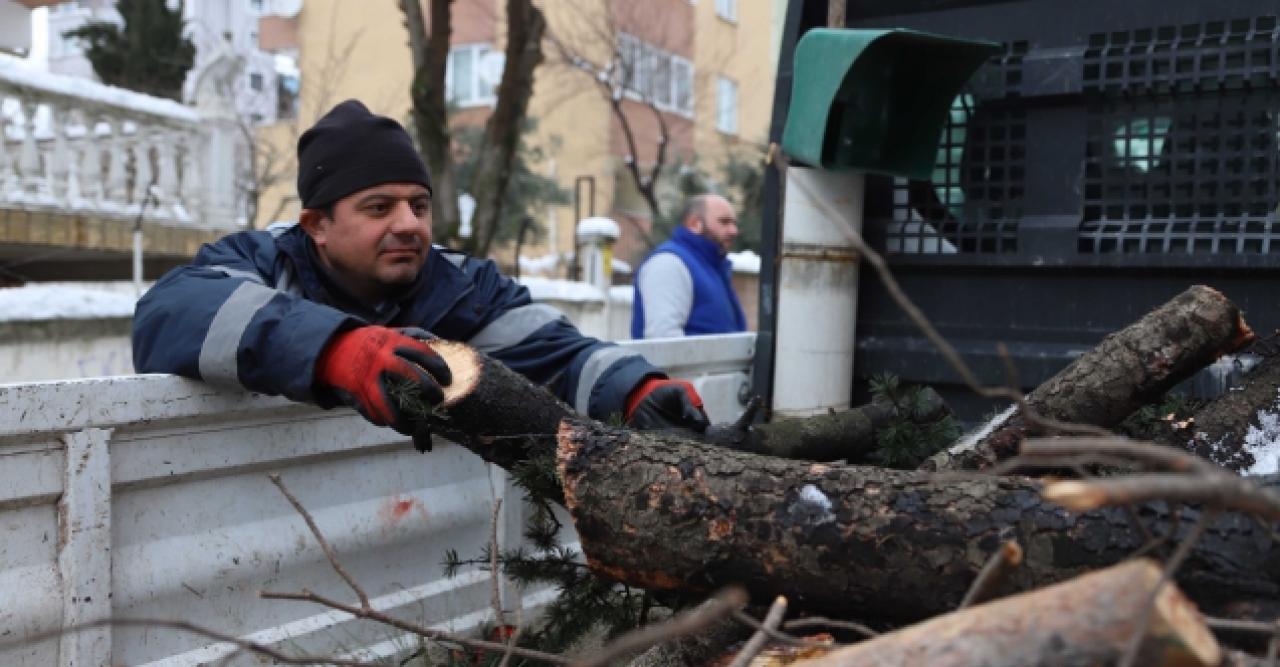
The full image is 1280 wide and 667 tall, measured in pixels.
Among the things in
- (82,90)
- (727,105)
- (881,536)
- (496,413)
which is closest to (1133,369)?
(881,536)

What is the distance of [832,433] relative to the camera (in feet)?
9.98

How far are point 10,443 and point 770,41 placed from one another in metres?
27.1

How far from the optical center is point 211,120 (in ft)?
36.5

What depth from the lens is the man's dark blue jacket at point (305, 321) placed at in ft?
8.53

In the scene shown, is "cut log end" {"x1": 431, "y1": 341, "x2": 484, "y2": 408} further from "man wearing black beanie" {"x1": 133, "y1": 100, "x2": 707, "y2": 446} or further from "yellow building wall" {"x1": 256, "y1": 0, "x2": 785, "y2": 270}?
"yellow building wall" {"x1": 256, "y1": 0, "x2": 785, "y2": 270}

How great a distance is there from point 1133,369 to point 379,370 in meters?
1.74

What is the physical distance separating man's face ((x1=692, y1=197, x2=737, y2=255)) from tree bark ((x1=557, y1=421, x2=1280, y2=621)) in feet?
12.9

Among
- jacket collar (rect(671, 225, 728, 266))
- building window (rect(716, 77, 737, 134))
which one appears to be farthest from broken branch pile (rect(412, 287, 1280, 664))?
building window (rect(716, 77, 737, 134))

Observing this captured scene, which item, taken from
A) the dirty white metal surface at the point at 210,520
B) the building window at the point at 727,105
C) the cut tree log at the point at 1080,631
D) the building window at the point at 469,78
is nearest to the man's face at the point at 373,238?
the dirty white metal surface at the point at 210,520

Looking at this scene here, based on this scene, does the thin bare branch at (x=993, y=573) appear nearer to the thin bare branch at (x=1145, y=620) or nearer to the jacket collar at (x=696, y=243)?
the thin bare branch at (x=1145, y=620)

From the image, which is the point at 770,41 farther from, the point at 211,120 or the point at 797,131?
the point at 797,131

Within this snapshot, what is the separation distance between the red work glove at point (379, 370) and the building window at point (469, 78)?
23.1 metres

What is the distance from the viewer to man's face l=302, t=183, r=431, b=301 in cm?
325

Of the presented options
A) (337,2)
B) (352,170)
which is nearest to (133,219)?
(352,170)
